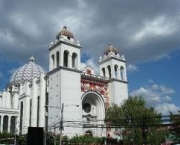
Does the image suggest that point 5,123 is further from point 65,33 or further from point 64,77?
point 65,33

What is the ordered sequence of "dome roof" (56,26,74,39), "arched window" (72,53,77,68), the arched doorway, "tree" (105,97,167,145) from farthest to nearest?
the arched doorway → "arched window" (72,53,77,68) → "dome roof" (56,26,74,39) → "tree" (105,97,167,145)

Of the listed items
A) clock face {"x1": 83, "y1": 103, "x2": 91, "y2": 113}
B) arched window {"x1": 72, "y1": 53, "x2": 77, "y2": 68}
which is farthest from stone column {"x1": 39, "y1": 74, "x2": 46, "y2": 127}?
clock face {"x1": 83, "y1": 103, "x2": 91, "y2": 113}

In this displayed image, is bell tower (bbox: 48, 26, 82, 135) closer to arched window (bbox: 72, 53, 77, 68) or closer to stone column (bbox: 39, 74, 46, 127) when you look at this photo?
arched window (bbox: 72, 53, 77, 68)

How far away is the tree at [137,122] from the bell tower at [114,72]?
9478 millimetres

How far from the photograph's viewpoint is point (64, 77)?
176ft

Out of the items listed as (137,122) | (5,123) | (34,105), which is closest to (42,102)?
(34,105)

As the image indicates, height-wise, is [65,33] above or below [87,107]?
above

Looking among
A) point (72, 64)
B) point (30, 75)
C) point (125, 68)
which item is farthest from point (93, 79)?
point (30, 75)

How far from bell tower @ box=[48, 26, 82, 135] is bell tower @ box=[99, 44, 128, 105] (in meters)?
9.54

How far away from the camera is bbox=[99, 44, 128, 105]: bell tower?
62.4 meters

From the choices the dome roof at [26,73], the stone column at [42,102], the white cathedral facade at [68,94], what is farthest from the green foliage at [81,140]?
the dome roof at [26,73]

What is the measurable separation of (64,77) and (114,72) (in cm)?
1518

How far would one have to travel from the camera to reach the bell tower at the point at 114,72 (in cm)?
6238

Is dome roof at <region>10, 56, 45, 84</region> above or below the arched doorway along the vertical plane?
above
